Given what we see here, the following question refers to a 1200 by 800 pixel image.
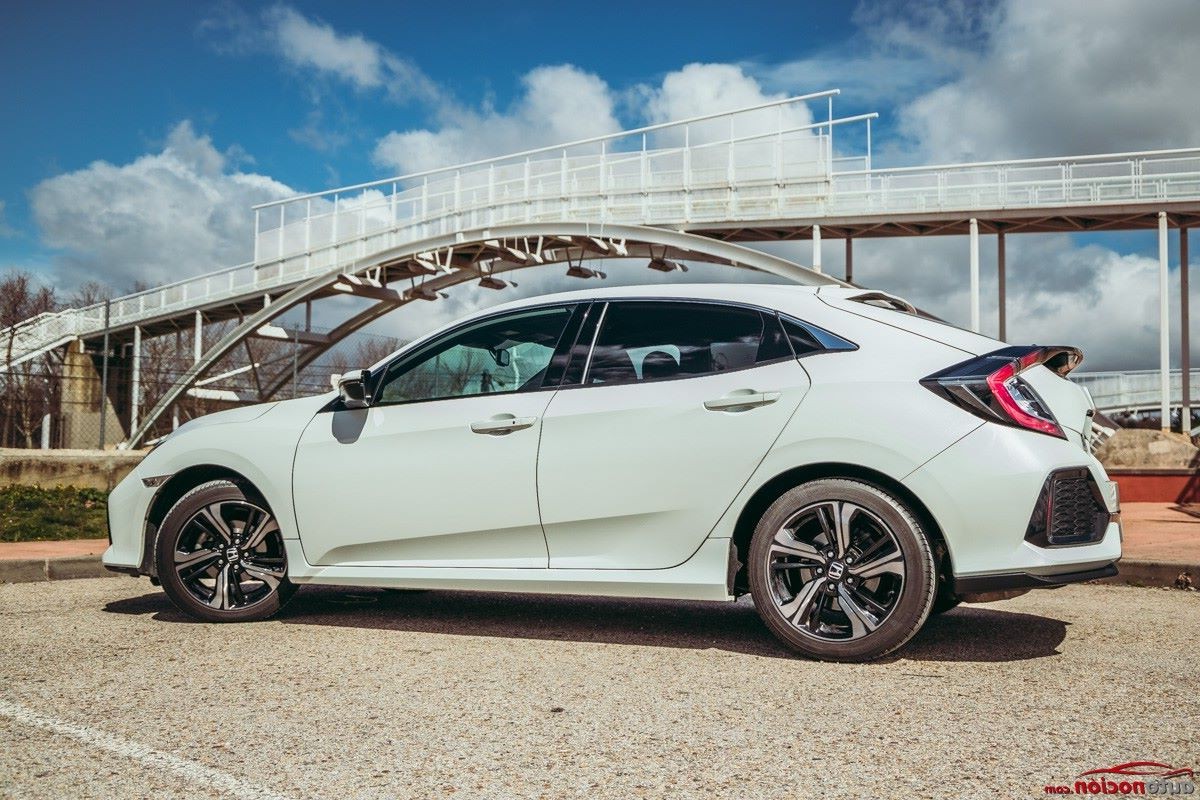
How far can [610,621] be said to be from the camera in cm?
514

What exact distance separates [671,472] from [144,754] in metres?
2.21

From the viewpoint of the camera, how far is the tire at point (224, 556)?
5.06m

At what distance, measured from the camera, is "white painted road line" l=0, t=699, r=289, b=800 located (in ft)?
8.51

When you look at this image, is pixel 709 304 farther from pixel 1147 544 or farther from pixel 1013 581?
pixel 1147 544

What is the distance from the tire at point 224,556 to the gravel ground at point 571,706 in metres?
0.14

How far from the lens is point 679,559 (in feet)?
13.9

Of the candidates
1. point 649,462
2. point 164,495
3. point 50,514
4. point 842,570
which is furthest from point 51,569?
point 842,570

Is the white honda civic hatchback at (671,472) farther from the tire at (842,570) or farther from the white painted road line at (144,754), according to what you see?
the white painted road line at (144,754)

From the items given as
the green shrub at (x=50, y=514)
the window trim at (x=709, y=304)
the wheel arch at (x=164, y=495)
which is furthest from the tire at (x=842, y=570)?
the green shrub at (x=50, y=514)

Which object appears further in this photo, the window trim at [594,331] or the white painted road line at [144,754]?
the window trim at [594,331]

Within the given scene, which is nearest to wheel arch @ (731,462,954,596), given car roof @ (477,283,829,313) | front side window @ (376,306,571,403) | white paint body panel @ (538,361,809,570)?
white paint body panel @ (538,361,809,570)

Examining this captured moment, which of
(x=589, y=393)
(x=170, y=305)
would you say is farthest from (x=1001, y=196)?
(x=170, y=305)

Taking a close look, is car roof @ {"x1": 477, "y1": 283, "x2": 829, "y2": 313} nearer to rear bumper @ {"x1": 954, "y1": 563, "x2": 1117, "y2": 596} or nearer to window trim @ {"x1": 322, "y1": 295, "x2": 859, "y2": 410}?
window trim @ {"x1": 322, "y1": 295, "x2": 859, "y2": 410}

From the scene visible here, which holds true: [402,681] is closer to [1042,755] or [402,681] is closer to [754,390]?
[754,390]
